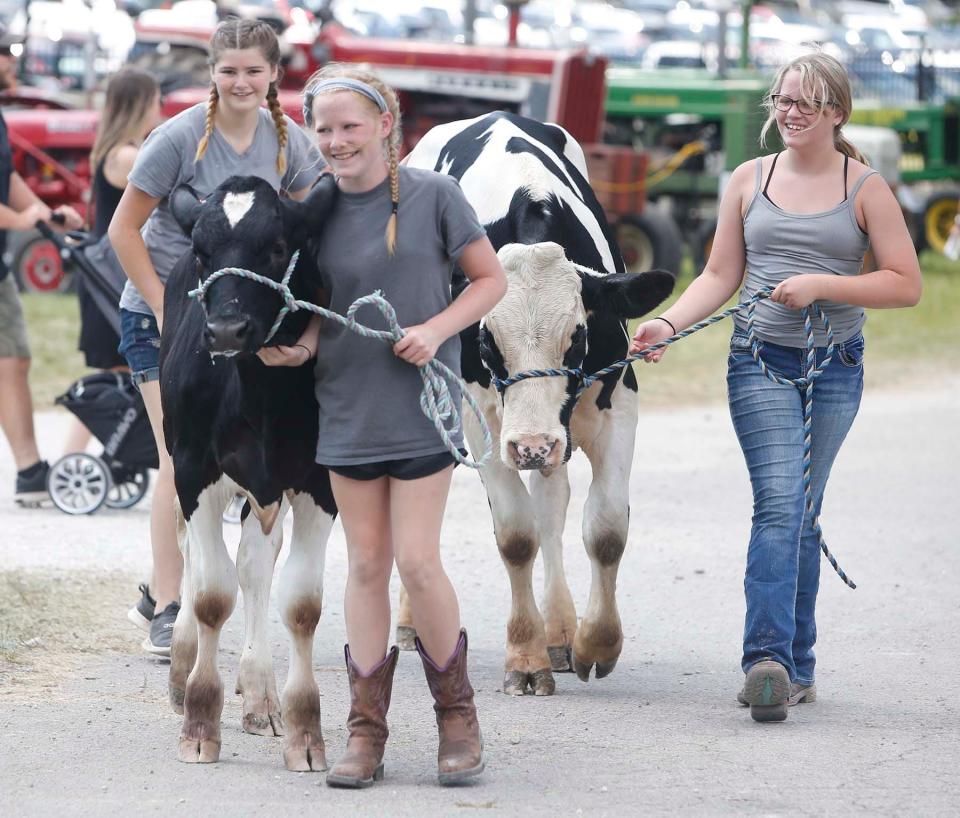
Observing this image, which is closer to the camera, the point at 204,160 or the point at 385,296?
the point at 385,296

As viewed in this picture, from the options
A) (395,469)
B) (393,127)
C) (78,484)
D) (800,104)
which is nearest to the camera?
(395,469)

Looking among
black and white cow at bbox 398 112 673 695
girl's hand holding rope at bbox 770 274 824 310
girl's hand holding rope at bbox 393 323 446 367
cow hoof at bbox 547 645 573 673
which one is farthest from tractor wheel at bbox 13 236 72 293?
girl's hand holding rope at bbox 393 323 446 367

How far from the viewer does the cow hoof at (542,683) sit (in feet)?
20.2

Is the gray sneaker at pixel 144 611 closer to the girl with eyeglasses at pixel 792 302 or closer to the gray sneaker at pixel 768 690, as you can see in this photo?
the girl with eyeglasses at pixel 792 302

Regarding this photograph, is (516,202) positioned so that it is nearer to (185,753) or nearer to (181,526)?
(181,526)

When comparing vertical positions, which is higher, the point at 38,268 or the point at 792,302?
the point at 792,302

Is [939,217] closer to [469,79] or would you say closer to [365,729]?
[469,79]

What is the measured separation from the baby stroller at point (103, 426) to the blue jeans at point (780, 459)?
380cm

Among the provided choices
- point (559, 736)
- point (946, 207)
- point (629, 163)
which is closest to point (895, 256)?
point (559, 736)

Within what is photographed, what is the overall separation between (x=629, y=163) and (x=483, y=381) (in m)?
15.5

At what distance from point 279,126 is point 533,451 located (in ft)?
4.59

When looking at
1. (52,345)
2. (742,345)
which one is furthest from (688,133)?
(742,345)

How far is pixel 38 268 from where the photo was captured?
18484 mm

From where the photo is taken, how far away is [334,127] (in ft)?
15.5
